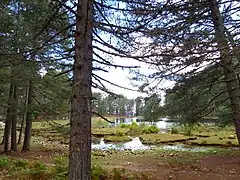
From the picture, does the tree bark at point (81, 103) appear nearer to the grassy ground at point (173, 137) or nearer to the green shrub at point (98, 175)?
the green shrub at point (98, 175)

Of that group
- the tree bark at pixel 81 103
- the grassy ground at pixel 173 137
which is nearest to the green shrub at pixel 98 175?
the tree bark at pixel 81 103

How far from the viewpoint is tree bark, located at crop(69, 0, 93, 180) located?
378 cm

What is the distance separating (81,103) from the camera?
3.83m

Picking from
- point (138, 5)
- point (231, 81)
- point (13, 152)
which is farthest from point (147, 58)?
point (13, 152)

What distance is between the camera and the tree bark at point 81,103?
12.4ft

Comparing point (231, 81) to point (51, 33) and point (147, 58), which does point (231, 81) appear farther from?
point (51, 33)

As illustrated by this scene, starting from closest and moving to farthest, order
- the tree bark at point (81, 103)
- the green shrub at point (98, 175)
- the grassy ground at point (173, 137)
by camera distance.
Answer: the tree bark at point (81, 103)
the green shrub at point (98, 175)
the grassy ground at point (173, 137)

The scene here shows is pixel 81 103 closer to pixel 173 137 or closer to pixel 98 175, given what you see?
pixel 98 175

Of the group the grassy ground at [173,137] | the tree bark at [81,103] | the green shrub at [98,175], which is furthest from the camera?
the grassy ground at [173,137]

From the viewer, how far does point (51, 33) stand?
5.22 meters

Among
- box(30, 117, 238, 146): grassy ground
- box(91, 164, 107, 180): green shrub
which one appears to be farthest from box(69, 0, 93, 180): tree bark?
box(30, 117, 238, 146): grassy ground

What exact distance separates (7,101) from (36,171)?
580cm

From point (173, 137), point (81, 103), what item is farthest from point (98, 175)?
point (173, 137)

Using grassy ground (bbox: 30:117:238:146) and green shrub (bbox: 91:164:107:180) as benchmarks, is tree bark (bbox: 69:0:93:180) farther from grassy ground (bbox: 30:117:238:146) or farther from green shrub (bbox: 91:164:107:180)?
grassy ground (bbox: 30:117:238:146)
